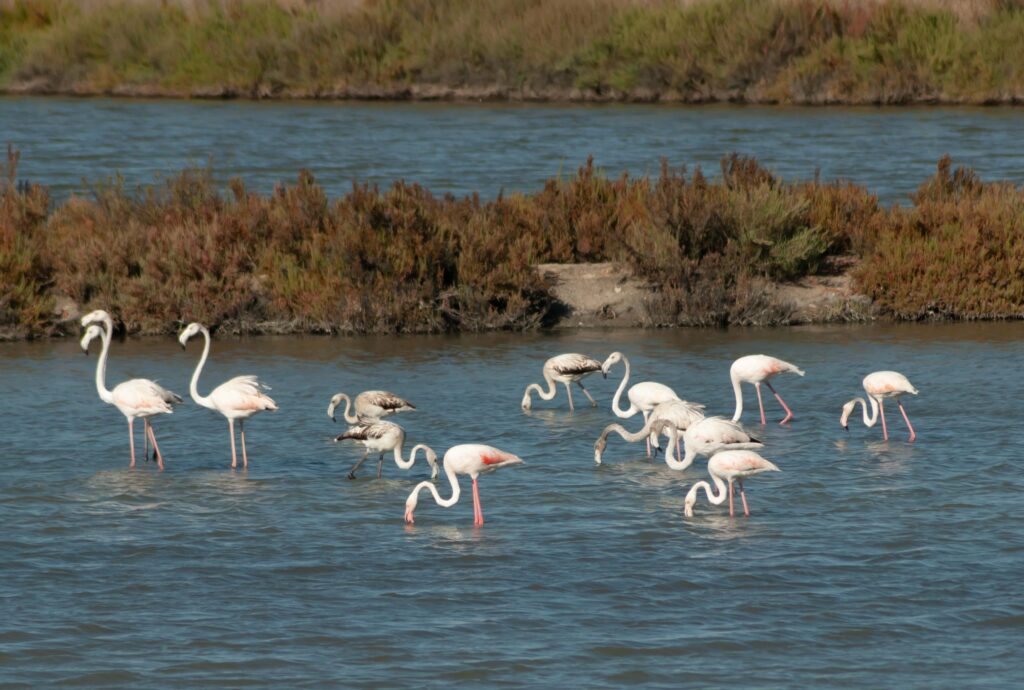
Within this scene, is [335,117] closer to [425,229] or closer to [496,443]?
[425,229]

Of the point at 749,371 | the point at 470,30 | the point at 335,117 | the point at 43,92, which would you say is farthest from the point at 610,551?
the point at 43,92

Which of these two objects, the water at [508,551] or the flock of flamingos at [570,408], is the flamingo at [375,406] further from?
the water at [508,551]

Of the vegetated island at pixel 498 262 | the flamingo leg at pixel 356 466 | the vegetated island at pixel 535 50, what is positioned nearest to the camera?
the flamingo leg at pixel 356 466

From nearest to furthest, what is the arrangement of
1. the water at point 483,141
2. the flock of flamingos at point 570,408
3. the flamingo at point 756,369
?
the flock of flamingos at point 570,408 < the flamingo at point 756,369 < the water at point 483,141

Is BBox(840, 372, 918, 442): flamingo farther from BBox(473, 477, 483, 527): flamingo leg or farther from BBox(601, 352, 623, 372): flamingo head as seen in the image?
BBox(473, 477, 483, 527): flamingo leg

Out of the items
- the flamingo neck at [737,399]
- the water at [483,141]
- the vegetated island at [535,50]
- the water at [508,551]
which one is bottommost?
the water at [508,551]

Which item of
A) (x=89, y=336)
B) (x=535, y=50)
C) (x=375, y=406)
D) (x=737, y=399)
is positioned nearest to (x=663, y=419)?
(x=737, y=399)

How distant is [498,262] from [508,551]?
7555mm

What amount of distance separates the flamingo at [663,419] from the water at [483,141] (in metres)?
11.3

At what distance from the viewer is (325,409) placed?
13.6 meters

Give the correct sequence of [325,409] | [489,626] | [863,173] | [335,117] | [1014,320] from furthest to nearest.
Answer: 1. [335,117]
2. [863,173]
3. [1014,320]
4. [325,409]
5. [489,626]

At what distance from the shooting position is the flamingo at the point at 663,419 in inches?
457

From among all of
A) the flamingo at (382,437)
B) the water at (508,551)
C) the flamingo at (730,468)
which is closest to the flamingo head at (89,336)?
the water at (508,551)

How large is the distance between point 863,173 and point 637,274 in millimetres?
9920
